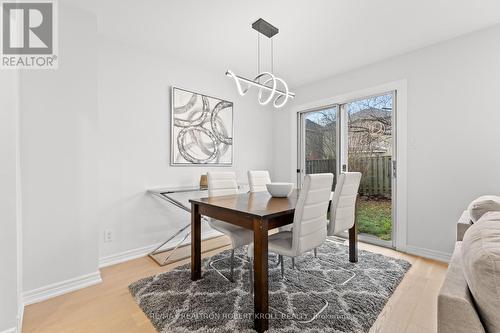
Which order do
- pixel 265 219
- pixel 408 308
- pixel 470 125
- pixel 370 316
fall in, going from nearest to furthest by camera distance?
pixel 265 219 → pixel 370 316 → pixel 408 308 → pixel 470 125

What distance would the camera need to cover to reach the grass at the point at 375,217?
3.05 meters

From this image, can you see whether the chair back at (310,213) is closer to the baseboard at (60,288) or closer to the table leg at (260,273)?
the table leg at (260,273)

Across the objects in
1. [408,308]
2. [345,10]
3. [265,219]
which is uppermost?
[345,10]

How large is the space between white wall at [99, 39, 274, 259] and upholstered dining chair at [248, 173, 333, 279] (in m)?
1.67

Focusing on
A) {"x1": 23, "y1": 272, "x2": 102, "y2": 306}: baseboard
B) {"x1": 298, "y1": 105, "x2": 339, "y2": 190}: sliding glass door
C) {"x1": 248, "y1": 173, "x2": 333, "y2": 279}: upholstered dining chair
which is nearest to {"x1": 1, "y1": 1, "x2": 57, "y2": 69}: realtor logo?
{"x1": 23, "y1": 272, "x2": 102, "y2": 306}: baseboard

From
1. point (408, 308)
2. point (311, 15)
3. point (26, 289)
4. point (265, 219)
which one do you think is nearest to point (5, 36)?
point (26, 289)

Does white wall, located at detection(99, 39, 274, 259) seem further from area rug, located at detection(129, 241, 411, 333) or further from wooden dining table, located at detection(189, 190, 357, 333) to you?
wooden dining table, located at detection(189, 190, 357, 333)

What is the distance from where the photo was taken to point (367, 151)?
3250mm

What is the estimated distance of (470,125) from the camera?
2.37m

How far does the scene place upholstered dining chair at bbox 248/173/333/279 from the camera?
1.58 meters

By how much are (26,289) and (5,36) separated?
185cm

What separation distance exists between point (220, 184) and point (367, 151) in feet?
7.04

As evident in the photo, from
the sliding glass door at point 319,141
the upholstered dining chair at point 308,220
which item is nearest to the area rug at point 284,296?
the upholstered dining chair at point 308,220

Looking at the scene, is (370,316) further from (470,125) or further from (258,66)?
(258,66)
